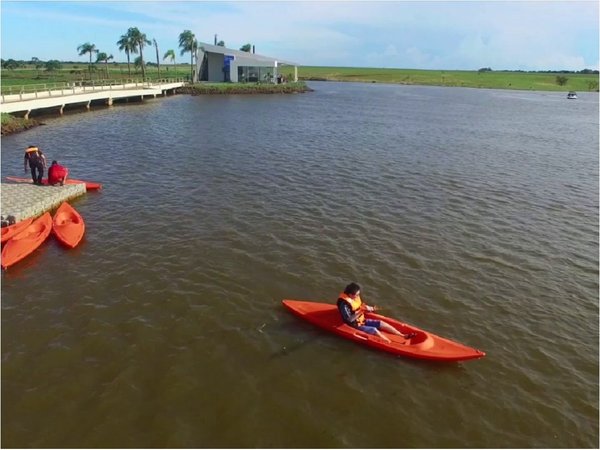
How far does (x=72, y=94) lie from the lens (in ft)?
180

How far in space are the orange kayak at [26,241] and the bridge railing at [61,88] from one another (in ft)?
107

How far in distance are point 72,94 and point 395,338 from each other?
5596cm

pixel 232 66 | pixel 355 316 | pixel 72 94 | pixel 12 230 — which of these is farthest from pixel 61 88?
pixel 355 316

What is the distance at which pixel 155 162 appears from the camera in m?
31.2

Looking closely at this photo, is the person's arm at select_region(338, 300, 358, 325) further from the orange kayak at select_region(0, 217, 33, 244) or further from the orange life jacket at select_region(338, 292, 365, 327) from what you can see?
the orange kayak at select_region(0, 217, 33, 244)

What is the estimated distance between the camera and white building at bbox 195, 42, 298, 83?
300 ft

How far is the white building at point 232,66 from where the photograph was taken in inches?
3600

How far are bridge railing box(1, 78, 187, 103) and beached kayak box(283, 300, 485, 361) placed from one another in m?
43.7

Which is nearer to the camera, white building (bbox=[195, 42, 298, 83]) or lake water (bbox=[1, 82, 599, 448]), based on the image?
lake water (bbox=[1, 82, 599, 448])

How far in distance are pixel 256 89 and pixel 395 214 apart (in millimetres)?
69697

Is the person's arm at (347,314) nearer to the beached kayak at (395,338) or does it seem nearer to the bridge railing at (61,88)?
the beached kayak at (395,338)

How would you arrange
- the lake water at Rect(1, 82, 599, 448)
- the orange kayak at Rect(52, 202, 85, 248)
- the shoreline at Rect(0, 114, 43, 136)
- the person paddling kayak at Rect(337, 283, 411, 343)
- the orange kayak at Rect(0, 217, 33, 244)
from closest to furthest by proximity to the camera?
the lake water at Rect(1, 82, 599, 448) → the person paddling kayak at Rect(337, 283, 411, 343) → the orange kayak at Rect(0, 217, 33, 244) → the orange kayak at Rect(52, 202, 85, 248) → the shoreline at Rect(0, 114, 43, 136)

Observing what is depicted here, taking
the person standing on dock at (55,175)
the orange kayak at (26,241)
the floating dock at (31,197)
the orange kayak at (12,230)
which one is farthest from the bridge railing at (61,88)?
the orange kayak at (12,230)

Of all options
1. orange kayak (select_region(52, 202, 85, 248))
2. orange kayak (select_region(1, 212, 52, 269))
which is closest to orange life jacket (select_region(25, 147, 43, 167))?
orange kayak (select_region(52, 202, 85, 248))
